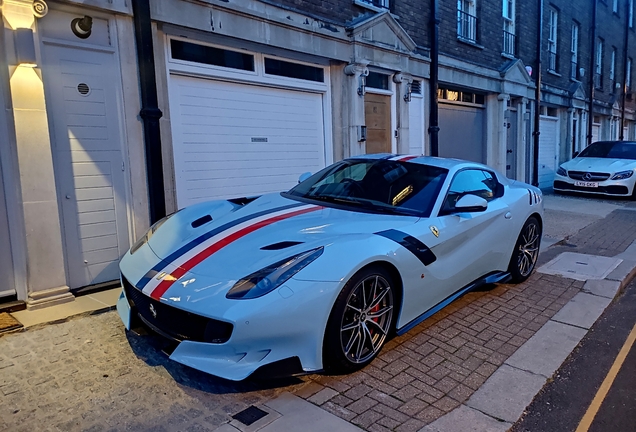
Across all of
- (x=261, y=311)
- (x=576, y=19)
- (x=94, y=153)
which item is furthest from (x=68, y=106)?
(x=576, y=19)

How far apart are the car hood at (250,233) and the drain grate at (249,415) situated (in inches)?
30.1

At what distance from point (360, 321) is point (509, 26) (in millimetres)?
13866

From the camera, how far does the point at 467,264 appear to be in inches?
159

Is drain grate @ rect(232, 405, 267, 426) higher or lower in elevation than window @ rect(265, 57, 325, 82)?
lower

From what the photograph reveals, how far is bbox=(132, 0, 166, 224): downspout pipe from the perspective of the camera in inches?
206

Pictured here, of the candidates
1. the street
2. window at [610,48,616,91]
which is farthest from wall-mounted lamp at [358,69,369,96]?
window at [610,48,616,91]

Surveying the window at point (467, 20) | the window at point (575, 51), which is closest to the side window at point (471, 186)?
the window at point (467, 20)

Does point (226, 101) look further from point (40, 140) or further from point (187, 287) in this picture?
point (187, 287)

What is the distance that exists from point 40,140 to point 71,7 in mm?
1508

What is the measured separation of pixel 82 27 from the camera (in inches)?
190

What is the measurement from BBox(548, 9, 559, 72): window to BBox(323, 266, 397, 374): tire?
54.5 ft

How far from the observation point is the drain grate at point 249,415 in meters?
2.54

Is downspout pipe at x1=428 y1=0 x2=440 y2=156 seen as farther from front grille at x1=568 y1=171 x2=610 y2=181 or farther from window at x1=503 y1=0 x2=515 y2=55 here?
front grille at x1=568 y1=171 x2=610 y2=181

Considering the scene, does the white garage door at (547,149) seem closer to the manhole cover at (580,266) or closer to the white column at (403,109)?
the white column at (403,109)
